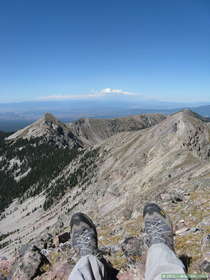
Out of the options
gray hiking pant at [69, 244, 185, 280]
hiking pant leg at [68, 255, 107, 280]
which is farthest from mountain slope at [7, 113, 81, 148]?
gray hiking pant at [69, 244, 185, 280]

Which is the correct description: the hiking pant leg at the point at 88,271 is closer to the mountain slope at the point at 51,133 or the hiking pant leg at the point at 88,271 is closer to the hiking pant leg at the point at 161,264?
the hiking pant leg at the point at 161,264

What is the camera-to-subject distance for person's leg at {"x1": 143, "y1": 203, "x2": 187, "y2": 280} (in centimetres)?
460

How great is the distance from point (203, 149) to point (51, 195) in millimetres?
55129

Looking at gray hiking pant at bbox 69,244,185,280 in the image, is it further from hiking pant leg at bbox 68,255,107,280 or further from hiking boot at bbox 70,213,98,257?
hiking boot at bbox 70,213,98,257

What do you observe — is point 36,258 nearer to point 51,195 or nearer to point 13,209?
point 51,195

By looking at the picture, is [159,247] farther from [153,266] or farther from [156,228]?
[156,228]

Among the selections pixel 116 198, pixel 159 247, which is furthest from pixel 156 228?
pixel 116 198

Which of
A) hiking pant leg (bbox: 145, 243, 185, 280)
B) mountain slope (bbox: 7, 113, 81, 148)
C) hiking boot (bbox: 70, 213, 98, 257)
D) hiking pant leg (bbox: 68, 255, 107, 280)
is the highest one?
hiking pant leg (bbox: 145, 243, 185, 280)

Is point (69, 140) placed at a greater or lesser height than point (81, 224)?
lesser

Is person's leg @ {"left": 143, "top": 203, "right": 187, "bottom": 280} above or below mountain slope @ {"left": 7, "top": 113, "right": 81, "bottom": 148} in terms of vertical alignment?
above

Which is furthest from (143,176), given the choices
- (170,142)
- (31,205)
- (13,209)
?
(13,209)

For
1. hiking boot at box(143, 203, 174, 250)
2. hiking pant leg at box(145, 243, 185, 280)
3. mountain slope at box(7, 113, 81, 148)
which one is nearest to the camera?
hiking pant leg at box(145, 243, 185, 280)

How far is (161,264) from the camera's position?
472 centimetres

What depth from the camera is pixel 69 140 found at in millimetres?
168250
